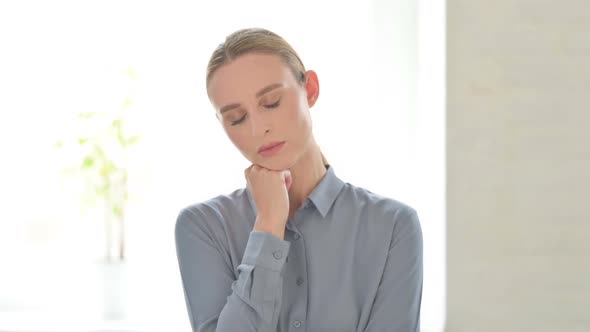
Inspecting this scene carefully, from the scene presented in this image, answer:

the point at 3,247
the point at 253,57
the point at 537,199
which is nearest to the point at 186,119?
the point at 3,247

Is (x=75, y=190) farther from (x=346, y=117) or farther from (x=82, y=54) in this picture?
(x=346, y=117)

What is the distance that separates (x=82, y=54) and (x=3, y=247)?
31.0 inches

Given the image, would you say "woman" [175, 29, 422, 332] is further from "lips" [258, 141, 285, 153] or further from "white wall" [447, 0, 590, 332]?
"white wall" [447, 0, 590, 332]

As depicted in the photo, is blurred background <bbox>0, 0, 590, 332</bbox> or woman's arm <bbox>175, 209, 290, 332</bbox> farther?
blurred background <bbox>0, 0, 590, 332</bbox>

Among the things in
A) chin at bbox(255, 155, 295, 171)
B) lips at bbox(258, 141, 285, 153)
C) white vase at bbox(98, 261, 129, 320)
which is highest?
lips at bbox(258, 141, 285, 153)

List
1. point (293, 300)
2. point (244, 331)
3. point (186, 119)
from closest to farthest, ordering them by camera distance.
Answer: point (244, 331)
point (293, 300)
point (186, 119)

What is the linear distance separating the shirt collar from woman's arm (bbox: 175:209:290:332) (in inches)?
5.0

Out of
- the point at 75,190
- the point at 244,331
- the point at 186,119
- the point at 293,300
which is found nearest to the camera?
the point at 244,331

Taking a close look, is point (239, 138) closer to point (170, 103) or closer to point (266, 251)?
point (266, 251)

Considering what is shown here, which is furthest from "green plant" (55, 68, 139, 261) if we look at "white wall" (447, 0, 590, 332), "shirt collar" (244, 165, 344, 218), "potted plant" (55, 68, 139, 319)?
"shirt collar" (244, 165, 344, 218)

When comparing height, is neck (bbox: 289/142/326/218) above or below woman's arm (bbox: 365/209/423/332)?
above

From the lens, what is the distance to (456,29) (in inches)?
93.0

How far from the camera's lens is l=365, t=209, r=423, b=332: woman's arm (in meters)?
1.41

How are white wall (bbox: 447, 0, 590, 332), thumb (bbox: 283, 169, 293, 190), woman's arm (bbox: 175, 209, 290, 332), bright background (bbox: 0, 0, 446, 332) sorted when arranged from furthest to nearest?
bright background (bbox: 0, 0, 446, 332)
white wall (bbox: 447, 0, 590, 332)
thumb (bbox: 283, 169, 293, 190)
woman's arm (bbox: 175, 209, 290, 332)
